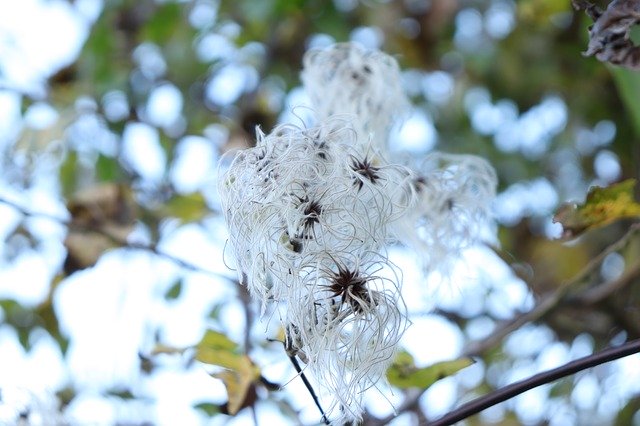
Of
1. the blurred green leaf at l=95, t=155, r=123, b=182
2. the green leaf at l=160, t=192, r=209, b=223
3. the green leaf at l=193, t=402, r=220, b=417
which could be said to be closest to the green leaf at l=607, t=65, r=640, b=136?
the green leaf at l=193, t=402, r=220, b=417

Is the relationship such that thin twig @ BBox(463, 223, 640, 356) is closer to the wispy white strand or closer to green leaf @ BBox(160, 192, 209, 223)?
the wispy white strand

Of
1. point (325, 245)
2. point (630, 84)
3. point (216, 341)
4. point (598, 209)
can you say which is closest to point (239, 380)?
point (216, 341)

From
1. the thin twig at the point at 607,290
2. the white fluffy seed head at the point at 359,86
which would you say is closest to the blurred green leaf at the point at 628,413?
the thin twig at the point at 607,290

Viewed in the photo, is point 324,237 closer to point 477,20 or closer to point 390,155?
point 390,155

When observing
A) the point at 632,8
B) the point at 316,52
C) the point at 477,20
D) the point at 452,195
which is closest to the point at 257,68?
the point at 477,20

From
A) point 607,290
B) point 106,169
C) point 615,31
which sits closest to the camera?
point 615,31

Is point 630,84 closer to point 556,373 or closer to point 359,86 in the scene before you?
point 359,86

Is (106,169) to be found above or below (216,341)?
above

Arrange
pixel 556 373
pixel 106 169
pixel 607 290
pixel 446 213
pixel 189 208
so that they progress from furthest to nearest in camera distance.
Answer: pixel 106 169
pixel 189 208
pixel 607 290
pixel 446 213
pixel 556 373
